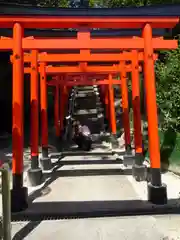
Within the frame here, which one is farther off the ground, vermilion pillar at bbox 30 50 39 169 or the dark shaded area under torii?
the dark shaded area under torii

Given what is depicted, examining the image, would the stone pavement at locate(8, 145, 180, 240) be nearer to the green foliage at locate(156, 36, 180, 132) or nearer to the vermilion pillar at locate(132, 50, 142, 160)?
the vermilion pillar at locate(132, 50, 142, 160)

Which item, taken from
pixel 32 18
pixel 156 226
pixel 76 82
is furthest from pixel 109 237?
pixel 76 82

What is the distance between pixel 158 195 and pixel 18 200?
2.52 m

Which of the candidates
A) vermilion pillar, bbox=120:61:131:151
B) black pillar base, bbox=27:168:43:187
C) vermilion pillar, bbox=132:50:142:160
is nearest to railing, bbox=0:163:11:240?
black pillar base, bbox=27:168:43:187

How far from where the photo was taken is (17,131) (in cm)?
536

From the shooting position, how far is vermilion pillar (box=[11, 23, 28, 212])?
534cm

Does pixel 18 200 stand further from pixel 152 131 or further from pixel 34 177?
pixel 152 131

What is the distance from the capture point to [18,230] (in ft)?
15.1

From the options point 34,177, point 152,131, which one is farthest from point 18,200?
point 152,131

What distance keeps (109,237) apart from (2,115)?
12.8m

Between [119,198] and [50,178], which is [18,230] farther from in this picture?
[50,178]

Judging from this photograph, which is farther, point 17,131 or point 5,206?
point 17,131

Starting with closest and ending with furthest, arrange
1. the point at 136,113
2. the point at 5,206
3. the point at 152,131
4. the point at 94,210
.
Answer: the point at 5,206, the point at 94,210, the point at 152,131, the point at 136,113

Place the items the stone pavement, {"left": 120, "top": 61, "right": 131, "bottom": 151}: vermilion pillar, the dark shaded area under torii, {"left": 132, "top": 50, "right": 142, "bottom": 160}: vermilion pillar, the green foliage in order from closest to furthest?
1. the stone pavement
2. {"left": 132, "top": 50, "right": 142, "bottom": 160}: vermilion pillar
3. the green foliage
4. {"left": 120, "top": 61, "right": 131, "bottom": 151}: vermilion pillar
5. the dark shaded area under torii
